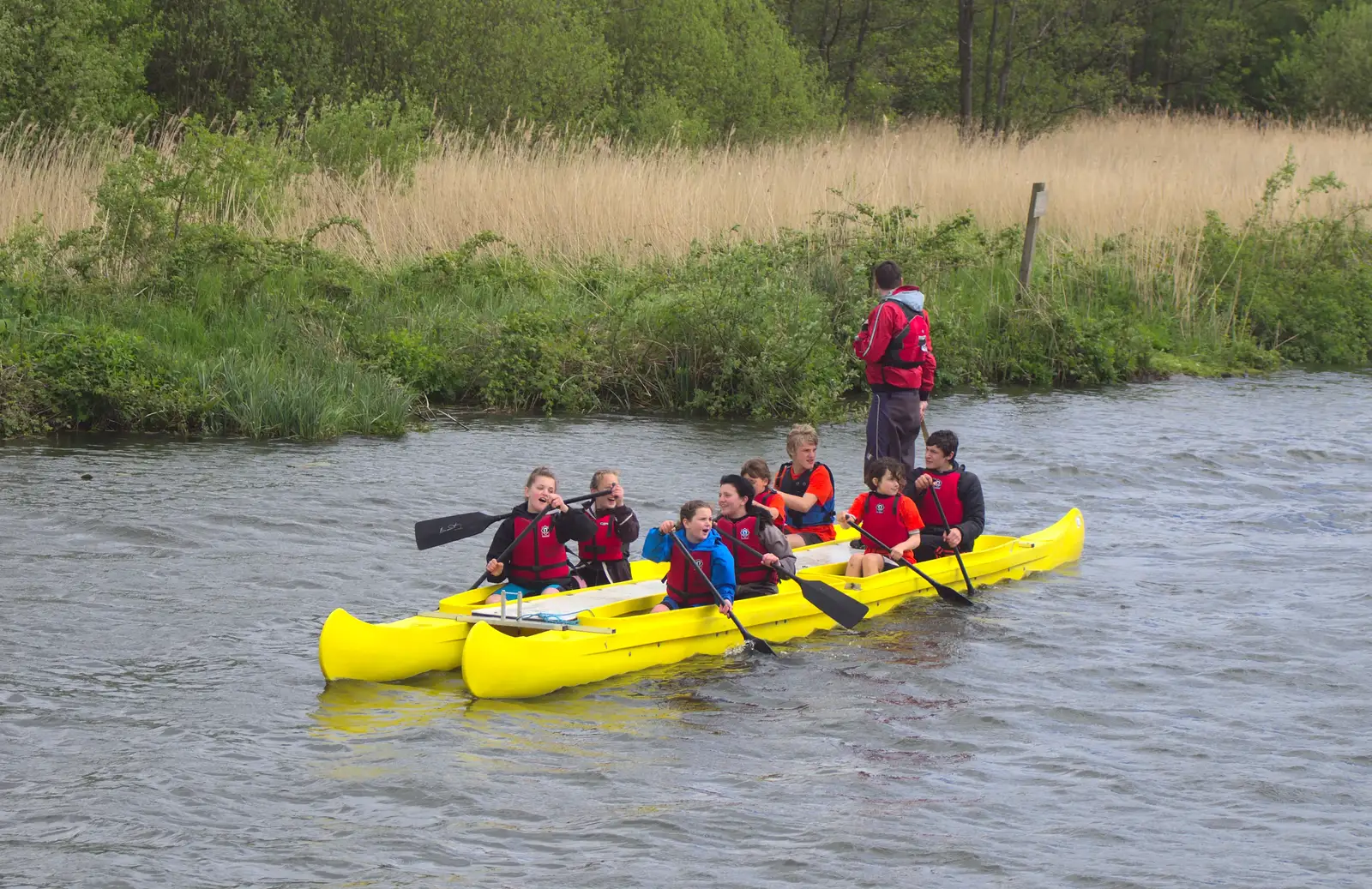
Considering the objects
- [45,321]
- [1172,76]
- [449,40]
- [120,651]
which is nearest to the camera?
[120,651]

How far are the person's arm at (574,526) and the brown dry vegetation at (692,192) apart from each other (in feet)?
30.5

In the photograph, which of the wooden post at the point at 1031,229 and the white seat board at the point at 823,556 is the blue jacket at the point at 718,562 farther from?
the wooden post at the point at 1031,229

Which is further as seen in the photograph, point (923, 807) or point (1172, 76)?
point (1172, 76)

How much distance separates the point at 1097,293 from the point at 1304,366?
286 cm

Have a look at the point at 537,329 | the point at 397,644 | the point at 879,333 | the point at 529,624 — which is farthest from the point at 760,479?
the point at 537,329

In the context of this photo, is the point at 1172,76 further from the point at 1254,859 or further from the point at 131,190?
the point at 1254,859

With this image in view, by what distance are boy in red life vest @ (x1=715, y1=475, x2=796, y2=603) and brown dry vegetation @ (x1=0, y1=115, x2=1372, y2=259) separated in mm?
9064

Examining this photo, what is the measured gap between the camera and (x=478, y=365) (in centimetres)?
1627

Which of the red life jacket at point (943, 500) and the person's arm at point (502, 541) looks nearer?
the person's arm at point (502, 541)

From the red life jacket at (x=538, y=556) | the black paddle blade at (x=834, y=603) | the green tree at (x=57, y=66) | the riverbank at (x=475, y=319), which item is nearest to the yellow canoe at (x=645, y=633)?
the black paddle blade at (x=834, y=603)

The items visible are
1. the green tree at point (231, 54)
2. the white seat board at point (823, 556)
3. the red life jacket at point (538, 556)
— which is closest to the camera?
the red life jacket at point (538, 556)

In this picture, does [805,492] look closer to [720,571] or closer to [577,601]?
[720,571]

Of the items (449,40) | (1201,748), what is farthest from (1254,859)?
(449,40)

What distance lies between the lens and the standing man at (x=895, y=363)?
11.8 meters
